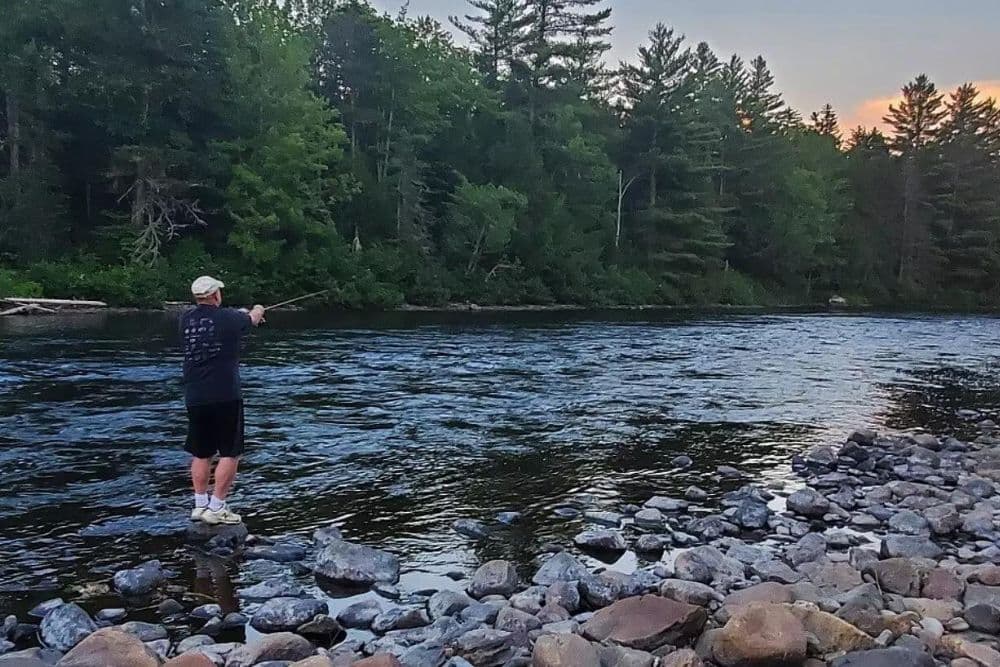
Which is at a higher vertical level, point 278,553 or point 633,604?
point 633,604

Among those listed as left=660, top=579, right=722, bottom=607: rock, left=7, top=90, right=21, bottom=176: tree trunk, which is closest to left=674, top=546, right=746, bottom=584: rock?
left=660, top=579, right=722, bottom=607: rock

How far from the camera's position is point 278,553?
6.75 meters

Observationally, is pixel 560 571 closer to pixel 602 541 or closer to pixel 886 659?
pixel 602 541

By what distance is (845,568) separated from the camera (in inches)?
250

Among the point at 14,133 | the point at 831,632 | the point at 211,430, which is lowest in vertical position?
the point at 831,632

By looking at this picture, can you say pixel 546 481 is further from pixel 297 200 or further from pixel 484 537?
pixel 297 200

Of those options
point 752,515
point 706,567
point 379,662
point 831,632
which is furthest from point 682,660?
point 752,515

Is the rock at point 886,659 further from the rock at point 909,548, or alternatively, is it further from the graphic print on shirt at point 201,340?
the graphic print on shirt at point 201,340

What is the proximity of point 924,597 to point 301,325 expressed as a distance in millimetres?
23405

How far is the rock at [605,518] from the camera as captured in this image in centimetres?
792

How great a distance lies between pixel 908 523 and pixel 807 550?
1437mm

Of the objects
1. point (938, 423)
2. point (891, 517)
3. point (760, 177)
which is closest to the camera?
point (891, 517)

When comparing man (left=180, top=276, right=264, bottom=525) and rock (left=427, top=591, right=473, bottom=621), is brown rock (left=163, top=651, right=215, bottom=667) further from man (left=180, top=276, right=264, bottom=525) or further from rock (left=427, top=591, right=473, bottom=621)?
man (left=180, top=276, right=264, bottom=525)

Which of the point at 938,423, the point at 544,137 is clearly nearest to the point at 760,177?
the point at 544,137
